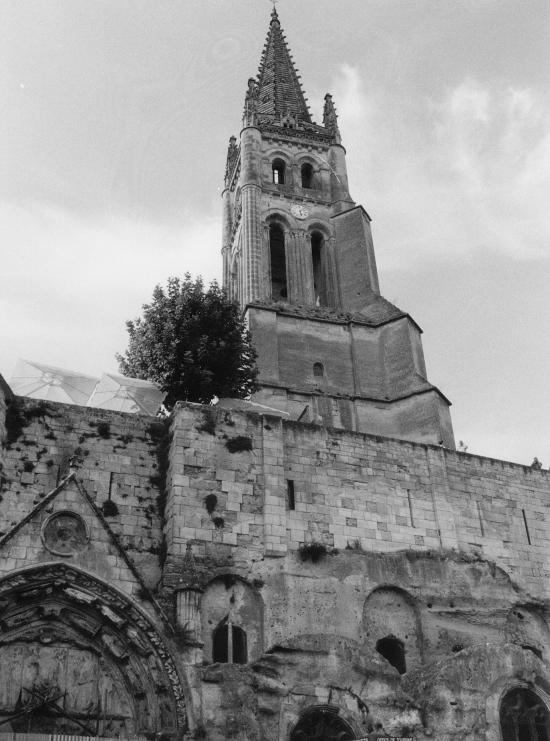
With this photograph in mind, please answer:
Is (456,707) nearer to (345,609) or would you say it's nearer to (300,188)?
(345,609)

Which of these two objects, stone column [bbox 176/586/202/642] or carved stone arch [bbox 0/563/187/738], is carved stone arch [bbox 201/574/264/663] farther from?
carved stone arch [bbox 0/563/187/738]

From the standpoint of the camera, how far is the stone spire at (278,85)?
49531 millimetres

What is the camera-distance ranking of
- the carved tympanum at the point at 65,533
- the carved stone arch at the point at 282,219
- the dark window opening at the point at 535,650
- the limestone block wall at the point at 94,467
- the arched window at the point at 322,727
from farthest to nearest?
the carved stone arch at the point at 282,219
the dark window opening at the point at 535,650
the limestone block wall at the point at 94,467
the arched window at the point at 322,727
the carved tympanum at the point at 65,533

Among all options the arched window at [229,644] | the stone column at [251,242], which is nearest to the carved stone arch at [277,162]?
the stone column at [251,242]

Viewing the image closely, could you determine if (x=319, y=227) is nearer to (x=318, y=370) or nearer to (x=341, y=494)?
(x=318, y=370)

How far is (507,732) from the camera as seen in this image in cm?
1673

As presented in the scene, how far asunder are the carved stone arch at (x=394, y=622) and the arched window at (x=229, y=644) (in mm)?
2725

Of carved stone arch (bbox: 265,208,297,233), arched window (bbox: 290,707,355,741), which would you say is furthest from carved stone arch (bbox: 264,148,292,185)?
arched window (bbox: 290,707,355,741)

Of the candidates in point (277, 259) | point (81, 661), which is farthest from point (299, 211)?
point (81, 661)

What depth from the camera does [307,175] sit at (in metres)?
46.2

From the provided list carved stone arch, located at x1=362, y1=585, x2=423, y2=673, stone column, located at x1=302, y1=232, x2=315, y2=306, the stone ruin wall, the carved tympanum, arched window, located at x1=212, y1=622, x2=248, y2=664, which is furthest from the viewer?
stone column, located at x1=302, y1=232, x2=315, y2=306

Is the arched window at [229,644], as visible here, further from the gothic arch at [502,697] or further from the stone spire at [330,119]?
the stone spire at [330,119]

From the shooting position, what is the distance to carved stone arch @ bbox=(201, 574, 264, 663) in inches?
640

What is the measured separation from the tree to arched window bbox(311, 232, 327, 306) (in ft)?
49.1
